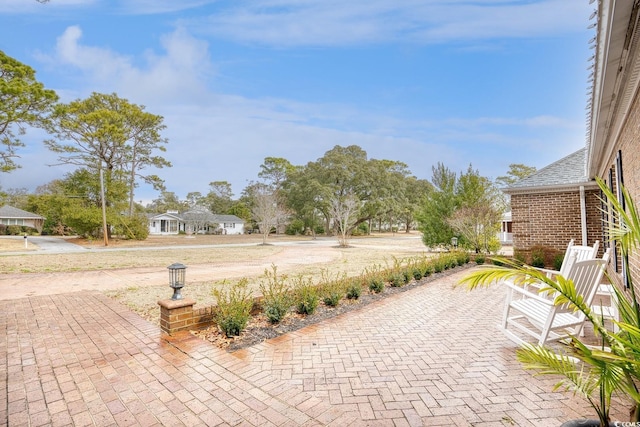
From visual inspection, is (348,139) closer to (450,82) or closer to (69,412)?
(450,82)

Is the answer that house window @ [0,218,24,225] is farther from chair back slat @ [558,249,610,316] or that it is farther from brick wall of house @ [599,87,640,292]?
brick wall of house @ [599,87,640,292]

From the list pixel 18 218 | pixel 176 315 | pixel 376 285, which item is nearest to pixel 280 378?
pixel 176 315

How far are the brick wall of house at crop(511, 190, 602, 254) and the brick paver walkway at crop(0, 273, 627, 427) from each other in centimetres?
729

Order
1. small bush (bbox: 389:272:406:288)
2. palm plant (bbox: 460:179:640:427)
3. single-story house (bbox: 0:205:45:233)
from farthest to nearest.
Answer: single-story house (bbox: 0:205:45:233) → small bush (bbox: 389:272:406:288) → palm plant (bbox: 460:179:640:427)

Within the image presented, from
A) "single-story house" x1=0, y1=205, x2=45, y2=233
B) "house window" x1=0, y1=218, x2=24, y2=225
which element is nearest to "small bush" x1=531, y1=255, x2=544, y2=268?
"single-story house" x1=0, y1=205, x2=45, y2=233

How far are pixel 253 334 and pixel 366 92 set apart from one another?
14.8m

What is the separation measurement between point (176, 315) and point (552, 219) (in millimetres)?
11271

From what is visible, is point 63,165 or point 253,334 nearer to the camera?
point 253,334

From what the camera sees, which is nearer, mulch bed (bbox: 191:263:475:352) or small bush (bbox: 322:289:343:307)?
mulch bed (bbox: 191:263:475:352)

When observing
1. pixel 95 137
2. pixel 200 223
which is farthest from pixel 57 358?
pixel 200 223

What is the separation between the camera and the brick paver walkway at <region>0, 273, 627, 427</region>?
2.28m

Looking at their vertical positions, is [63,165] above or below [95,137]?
below

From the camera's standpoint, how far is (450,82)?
13.5 meters

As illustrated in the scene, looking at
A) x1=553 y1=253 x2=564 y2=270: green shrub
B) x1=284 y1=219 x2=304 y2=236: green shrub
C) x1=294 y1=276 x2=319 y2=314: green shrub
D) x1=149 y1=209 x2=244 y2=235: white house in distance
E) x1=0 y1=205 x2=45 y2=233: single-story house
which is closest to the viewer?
x1=294 y1=276 x2=319 y2=314: green shrub
